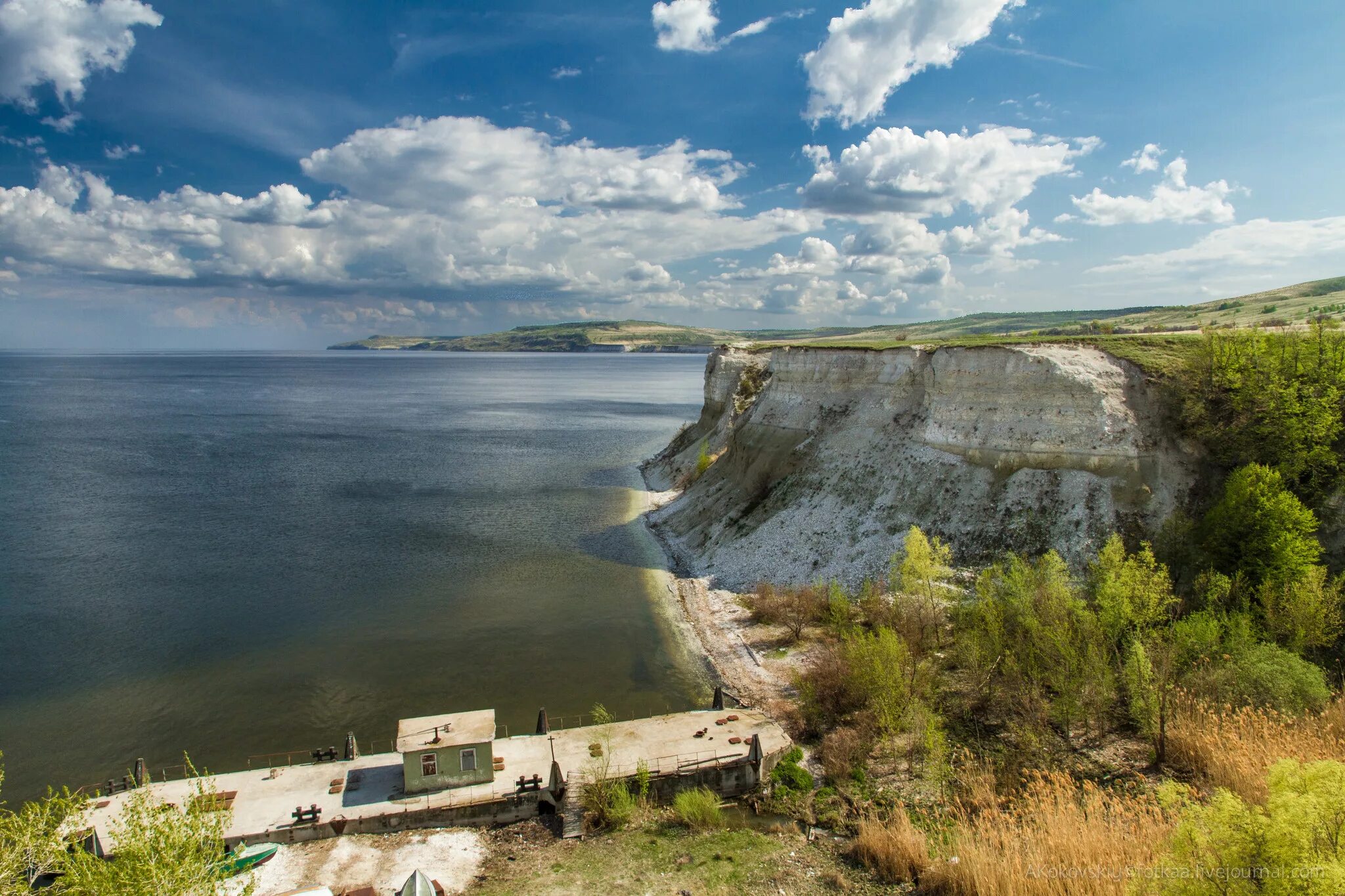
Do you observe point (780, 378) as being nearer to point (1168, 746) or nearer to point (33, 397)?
point (1168, 746)

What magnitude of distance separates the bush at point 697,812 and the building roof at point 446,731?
264 inches

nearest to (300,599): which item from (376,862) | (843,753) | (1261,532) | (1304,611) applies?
(376,862)

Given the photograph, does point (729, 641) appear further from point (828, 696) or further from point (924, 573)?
point (924, 573)

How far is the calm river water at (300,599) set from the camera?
28.4 metres

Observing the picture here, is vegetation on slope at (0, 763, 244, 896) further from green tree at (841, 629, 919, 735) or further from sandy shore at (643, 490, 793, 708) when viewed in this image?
sandy shore at (643, 490, 793, 708)

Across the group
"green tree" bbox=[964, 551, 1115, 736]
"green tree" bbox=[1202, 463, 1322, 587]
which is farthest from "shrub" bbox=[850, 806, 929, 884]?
"green tree" bbox=[1202, 463, 1322, 587]

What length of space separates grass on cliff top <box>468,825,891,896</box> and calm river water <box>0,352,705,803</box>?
766 cm

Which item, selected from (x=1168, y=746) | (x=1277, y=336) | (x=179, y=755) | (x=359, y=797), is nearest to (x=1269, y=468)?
(x=1277, y=336)

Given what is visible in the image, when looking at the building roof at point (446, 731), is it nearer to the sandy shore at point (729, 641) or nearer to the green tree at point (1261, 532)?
the sandy shore at point (729, 641)

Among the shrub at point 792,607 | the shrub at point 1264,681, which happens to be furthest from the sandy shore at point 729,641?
the shrub at point 1264,681

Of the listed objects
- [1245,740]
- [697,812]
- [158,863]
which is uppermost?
[158,863]

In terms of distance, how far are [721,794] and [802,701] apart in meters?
5.67

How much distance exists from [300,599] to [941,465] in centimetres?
3793

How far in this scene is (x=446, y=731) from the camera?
934 inches
